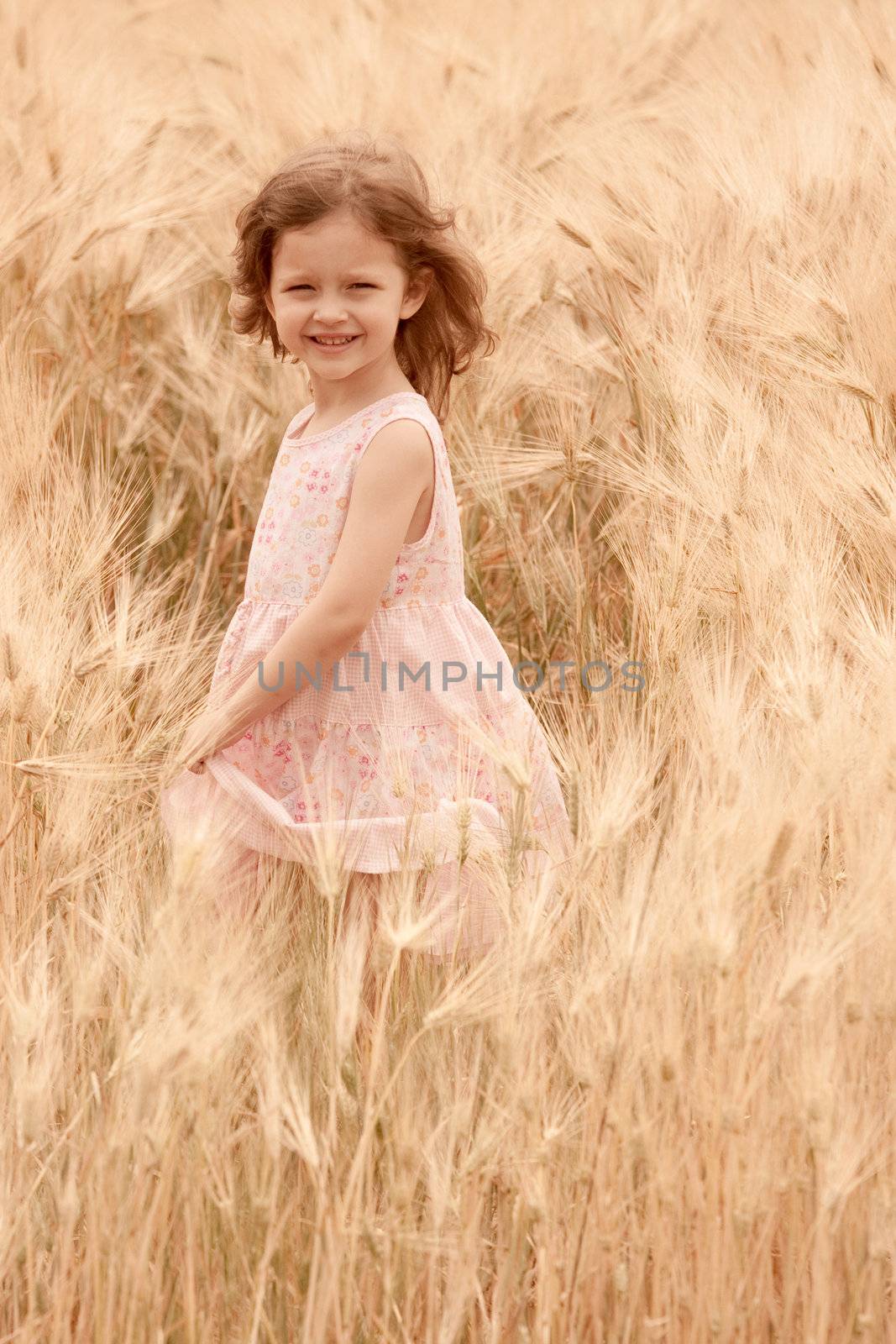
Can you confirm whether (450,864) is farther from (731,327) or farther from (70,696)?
(731,327)

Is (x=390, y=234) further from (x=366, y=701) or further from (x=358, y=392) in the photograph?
(x=366, y=701)

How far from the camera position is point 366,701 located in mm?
1563

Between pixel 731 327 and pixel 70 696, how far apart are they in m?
1.12

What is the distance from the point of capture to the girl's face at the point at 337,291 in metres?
1.52

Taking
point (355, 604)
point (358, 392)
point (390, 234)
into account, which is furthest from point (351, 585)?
point (390, 234)

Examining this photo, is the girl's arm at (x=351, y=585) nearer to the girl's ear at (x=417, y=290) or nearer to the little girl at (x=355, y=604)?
the little girl at (x=355, y=604)

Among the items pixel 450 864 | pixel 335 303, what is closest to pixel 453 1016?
pixel 450 864

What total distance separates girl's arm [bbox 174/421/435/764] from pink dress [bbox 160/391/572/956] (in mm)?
26

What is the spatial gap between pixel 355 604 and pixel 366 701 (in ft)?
0.42

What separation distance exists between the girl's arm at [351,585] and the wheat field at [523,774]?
2.8 inches

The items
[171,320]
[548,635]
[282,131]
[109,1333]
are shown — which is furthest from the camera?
[282,131]

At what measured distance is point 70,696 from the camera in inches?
57.3

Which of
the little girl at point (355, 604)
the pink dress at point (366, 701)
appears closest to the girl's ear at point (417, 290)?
the little girl at point (355, 604)

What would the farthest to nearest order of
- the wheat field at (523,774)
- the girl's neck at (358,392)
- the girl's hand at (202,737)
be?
the girl's neck at (358,392)
the girl's hand at (202,737)
the wheat field at (523,774)
